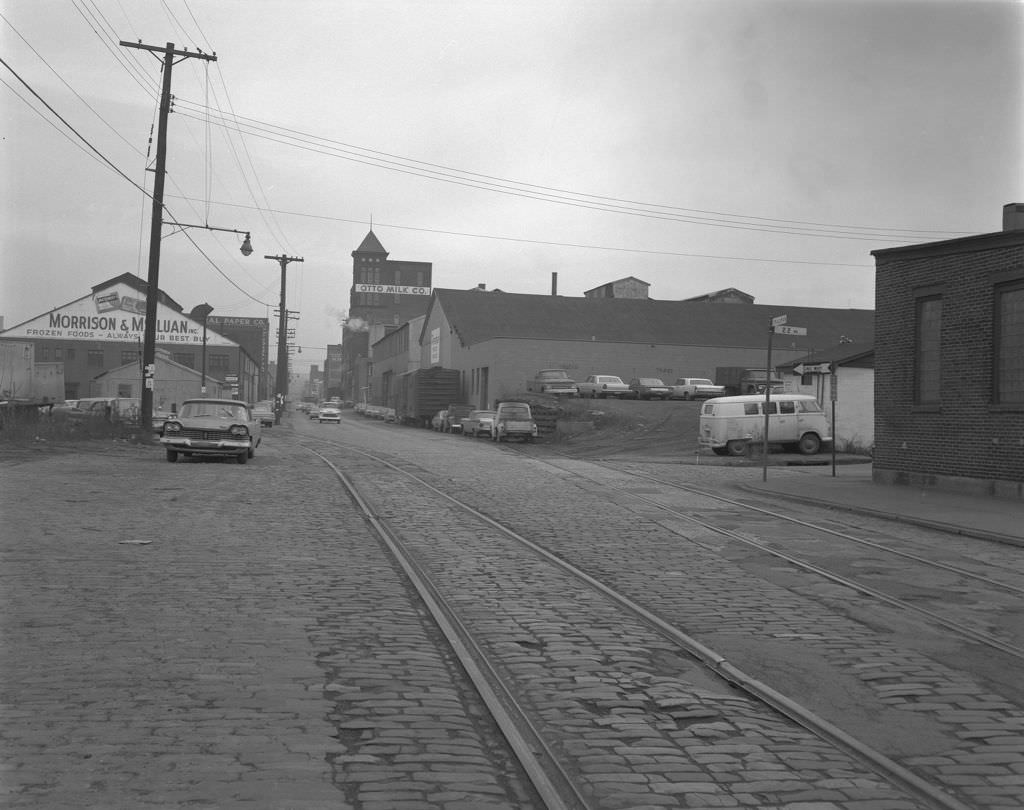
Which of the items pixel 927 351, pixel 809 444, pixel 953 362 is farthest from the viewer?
pixel 809 444

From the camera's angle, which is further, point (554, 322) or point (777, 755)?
point (554, 322)

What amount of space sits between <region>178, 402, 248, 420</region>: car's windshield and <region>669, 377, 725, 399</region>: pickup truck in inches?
1418

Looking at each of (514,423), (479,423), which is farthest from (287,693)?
(479,423)

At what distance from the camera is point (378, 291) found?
168 meters

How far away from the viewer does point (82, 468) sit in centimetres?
1988

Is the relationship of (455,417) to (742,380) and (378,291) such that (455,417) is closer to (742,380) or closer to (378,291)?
(742,380)

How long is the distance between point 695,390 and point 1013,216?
1407 inches

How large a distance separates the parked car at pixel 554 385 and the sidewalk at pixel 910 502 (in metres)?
29.5

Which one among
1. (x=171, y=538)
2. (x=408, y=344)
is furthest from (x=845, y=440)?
(x=408, y=344)

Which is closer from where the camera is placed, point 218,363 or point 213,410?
point 213,410

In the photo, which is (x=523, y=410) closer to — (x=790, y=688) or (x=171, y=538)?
(x=171, y=538)

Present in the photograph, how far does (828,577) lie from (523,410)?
3267 centimetres

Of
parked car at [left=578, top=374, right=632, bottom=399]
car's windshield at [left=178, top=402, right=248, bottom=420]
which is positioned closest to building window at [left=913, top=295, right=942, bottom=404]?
car's windshield at [left=178, top=402, right=248, bottom=420]

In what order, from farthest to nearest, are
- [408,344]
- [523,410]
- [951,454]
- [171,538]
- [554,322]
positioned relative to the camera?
[408,344] → [554,322] → [523,410] → [951,454] → [171,538]
